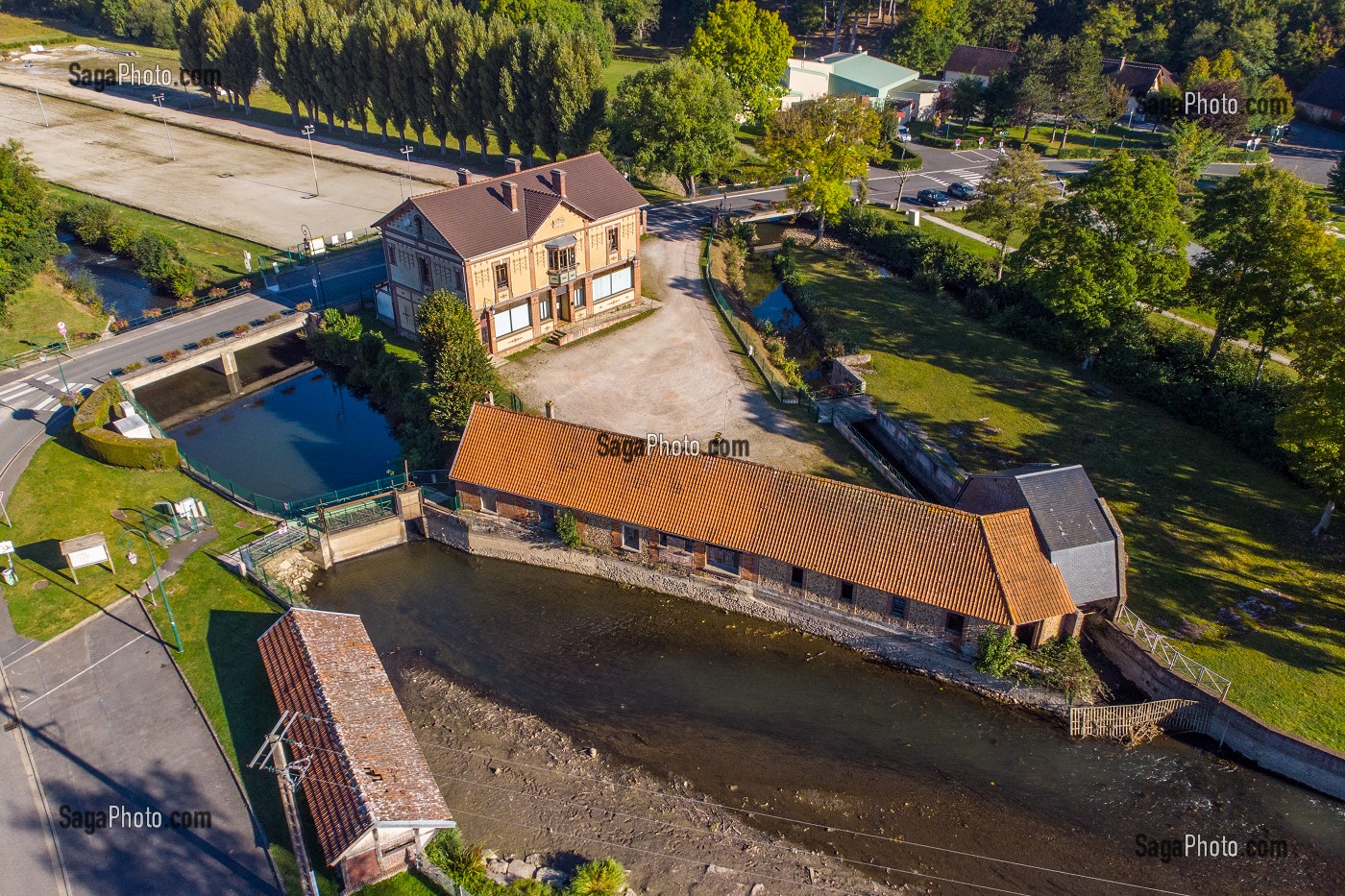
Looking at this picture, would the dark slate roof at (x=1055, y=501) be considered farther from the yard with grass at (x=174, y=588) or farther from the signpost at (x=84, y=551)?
the signpost at (x=84, y=551)

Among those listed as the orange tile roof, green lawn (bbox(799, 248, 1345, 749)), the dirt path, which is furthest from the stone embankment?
the dirt path

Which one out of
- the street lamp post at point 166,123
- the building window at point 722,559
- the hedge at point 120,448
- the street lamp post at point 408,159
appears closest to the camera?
the building window at point 722,559

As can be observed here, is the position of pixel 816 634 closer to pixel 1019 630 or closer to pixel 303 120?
pixel 1019 630

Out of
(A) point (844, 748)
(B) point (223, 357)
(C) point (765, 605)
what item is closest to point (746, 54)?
(B) point (223, 357)

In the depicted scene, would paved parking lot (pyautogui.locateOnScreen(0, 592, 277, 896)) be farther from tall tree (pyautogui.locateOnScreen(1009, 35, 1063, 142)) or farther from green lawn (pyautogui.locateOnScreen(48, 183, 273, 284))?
tall tree (pyautogui.locateOnScreen(1009, 35, 1063, 142))
